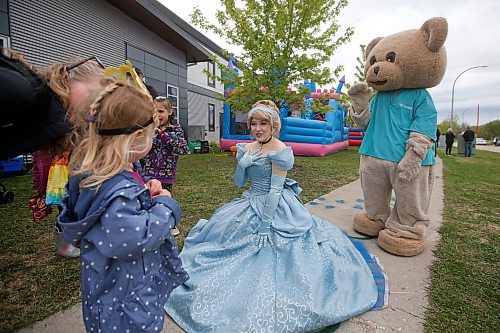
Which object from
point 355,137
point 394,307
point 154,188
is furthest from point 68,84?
point 355,137

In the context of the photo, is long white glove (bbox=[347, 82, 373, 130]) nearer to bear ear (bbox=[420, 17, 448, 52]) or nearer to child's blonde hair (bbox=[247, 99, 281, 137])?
bear ear (bbox=[420, 17, 448, 52])

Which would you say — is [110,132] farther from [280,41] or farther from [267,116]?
[280,41]

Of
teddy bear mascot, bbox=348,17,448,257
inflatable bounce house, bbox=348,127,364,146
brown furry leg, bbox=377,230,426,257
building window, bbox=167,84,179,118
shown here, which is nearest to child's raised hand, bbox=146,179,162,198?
teddy bear mascot, bbox=348,17,448,257

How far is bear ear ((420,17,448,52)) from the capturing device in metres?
2.94

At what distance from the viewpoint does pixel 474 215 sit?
485cm

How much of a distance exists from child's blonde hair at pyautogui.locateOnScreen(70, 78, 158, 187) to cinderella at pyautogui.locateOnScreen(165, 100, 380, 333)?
1.25 meters

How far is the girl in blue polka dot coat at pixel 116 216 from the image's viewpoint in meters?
1.26

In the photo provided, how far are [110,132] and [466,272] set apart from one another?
10.5 ft

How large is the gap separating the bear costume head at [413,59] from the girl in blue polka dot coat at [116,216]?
103 inches

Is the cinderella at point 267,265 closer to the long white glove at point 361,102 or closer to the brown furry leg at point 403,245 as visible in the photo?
the brown furry leg at point 403,245

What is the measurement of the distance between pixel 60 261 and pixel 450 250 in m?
3.92

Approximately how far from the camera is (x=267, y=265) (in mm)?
2391

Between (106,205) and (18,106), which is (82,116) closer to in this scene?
(18,106)

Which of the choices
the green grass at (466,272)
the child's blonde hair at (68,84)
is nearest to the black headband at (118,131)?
the child's blonde hair at (68,84)
